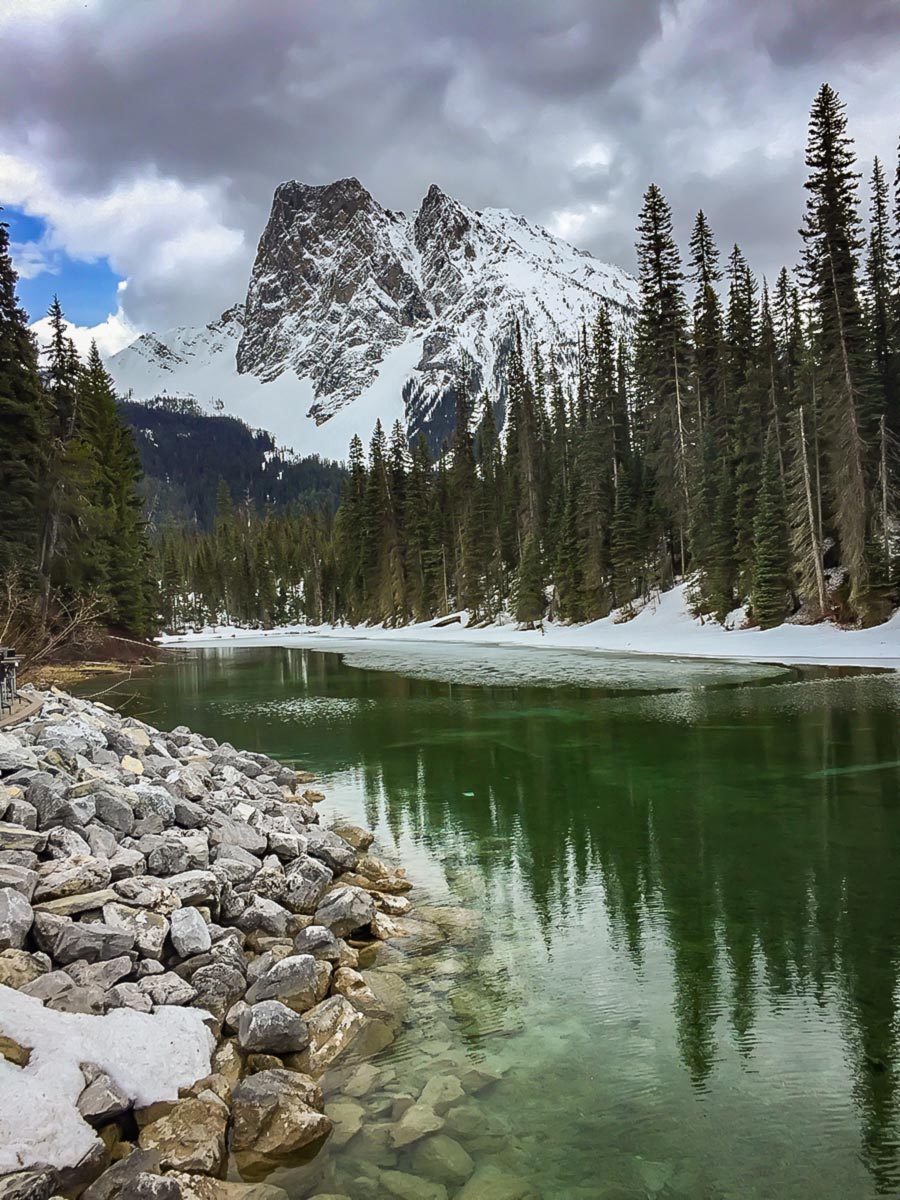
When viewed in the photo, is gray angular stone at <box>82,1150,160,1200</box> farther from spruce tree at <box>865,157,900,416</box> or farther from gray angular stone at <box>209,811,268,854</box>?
spruce tree at <box>865,157,900,416</box>

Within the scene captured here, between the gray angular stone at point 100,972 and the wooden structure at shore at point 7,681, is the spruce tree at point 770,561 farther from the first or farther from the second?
the gray angular stone at point 100,972

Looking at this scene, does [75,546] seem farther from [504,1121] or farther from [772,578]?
[504,1121]

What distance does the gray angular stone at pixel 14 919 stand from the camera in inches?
207

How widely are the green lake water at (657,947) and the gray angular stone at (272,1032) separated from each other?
23.8 inches

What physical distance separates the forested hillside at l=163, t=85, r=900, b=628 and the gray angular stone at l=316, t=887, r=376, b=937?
27.4 m

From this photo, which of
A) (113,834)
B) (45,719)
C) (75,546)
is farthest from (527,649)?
(113,834)

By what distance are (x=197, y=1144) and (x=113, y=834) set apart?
4056 millimetres

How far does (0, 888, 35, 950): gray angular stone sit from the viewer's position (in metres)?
5.26

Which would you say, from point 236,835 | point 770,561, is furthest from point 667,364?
point 236,835

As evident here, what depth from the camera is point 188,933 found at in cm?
582

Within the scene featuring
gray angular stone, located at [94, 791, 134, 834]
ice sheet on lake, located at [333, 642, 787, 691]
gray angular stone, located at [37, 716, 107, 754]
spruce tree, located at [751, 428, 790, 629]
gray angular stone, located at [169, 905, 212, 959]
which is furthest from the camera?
spruce tree, located at [751, 428, 790, 629]

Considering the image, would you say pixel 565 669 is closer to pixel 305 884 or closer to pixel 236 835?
pixel 236 835

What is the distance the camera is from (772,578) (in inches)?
1287

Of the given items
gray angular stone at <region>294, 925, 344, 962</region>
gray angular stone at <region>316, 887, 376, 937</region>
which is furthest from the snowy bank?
gray angular stone at <region>316, 887, 376, 937</region>
